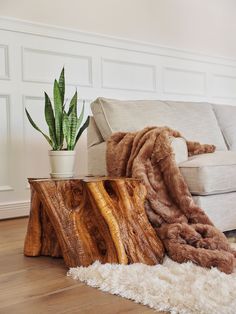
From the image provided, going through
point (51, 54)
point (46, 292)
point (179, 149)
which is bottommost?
point (46, 292)

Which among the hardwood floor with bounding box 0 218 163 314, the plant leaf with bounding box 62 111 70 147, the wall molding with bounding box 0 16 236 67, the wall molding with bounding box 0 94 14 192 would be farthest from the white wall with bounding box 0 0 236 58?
the hardwood floor with bounding box 0 218 163 314

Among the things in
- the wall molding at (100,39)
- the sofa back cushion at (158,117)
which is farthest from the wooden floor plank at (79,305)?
the wall molding at (100,39)

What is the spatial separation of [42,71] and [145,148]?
5.30 feet

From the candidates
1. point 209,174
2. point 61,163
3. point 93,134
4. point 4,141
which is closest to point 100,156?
point 93,134

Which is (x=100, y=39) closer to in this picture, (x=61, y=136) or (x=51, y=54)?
(x=51, y=54)

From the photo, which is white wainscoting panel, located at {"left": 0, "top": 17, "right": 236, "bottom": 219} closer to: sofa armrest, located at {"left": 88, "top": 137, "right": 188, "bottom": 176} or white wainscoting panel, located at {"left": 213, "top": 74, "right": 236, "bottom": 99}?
white wainscoting panel, located at {"left": 213, "top": 74, "right": 236, "bottom": 99}

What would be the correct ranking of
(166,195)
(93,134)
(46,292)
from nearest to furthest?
1. (46,292)
2. (166,195)
3. (93,134)

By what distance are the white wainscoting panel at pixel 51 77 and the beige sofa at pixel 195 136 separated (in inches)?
34.3

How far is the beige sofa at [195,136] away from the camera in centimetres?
201

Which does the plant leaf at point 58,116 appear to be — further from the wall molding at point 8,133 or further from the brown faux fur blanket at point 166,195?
the wall molding at point 8,133

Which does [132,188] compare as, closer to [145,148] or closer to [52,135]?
[145,148]

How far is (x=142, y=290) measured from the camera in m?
1.35

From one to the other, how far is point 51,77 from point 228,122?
1424mm

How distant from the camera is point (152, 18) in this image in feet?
13.0
